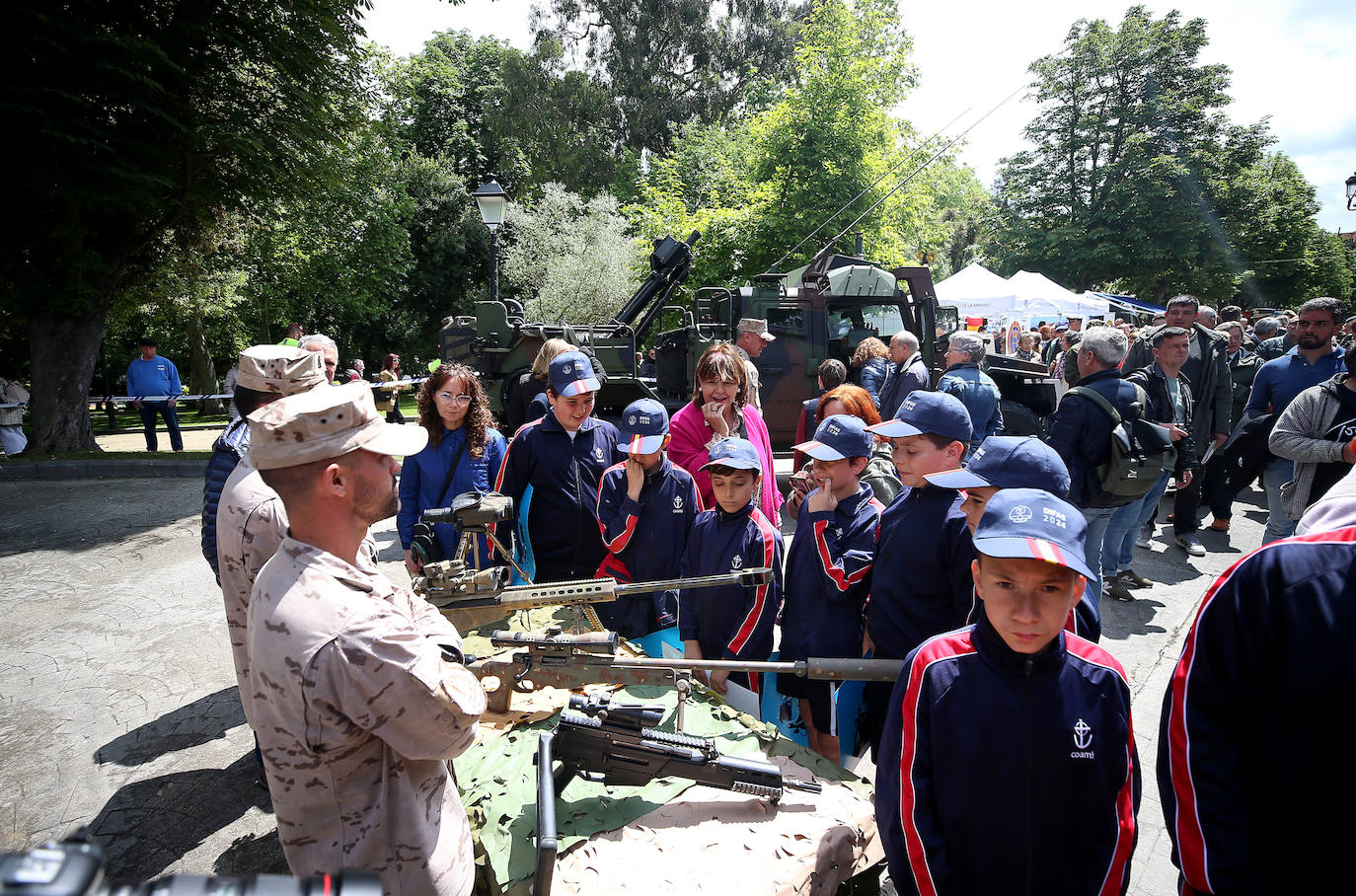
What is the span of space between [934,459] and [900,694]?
1.24 metres

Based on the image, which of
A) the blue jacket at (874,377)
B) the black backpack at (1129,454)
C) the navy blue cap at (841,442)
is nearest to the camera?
the navy blue cap at (841,442)

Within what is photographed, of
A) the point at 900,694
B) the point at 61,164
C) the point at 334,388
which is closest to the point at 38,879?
the point at 334,388

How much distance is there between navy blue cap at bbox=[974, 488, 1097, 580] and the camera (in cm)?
173

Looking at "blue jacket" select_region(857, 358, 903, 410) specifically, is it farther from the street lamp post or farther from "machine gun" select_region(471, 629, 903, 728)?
the street lamp post

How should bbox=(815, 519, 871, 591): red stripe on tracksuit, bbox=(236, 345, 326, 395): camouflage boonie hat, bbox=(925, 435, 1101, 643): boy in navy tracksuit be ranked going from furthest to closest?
bbox=(815, 519, 871, 591): red stripe on tracksuit, bbox=(236, 345, 326, 395): camouflage boonie hat, bbox=(925, 435, 1101, 643): boy in navy tracksuit

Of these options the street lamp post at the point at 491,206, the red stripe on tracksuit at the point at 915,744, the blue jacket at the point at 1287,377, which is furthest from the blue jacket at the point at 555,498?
the street lamp post at the point at 491,206

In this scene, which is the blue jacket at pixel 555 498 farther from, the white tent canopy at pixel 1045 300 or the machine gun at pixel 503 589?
the white tent canopy at pixel 1045 300

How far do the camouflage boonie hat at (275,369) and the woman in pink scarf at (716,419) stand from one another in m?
2.21

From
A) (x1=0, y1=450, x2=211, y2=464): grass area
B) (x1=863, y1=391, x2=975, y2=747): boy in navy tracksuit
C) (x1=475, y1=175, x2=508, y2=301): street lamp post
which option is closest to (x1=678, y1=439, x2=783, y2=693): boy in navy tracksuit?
(x1=863, y1=391, x2=975, y2=747): boy in navy tracksuit

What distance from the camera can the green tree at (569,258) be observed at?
22375mm

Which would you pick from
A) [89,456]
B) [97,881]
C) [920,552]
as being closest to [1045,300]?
[920,552]

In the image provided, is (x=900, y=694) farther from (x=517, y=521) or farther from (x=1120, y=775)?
(x=517, y=521)

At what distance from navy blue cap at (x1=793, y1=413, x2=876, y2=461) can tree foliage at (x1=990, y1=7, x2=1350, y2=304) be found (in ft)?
103

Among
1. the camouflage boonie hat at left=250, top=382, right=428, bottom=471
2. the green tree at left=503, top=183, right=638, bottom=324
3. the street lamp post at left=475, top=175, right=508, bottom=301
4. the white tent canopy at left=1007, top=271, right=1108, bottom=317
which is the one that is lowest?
the camouflage boonie hat at left=250, top=382, right=428, bottom=471
